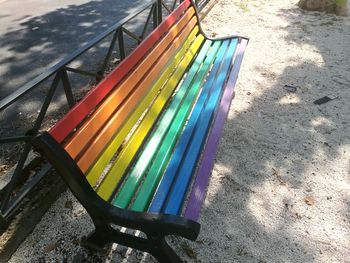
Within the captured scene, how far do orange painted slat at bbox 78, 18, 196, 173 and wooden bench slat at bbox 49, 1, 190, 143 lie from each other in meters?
0.16

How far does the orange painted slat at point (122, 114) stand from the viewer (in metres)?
2.07

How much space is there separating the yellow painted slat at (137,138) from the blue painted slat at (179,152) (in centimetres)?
28

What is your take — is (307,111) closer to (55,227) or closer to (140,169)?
(140,169)

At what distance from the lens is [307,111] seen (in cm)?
420

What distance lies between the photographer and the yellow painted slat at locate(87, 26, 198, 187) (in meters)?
2.13

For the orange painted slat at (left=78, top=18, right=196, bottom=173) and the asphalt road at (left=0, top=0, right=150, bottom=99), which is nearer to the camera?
the orange painted slat at (left=78, top=18, right=196, bottom=173)

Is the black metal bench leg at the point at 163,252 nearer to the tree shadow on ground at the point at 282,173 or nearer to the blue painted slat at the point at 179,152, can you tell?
the blue painted slat at the point at 179,152

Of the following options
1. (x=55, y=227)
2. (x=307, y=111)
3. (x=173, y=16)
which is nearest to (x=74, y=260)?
(x=55, y=227)

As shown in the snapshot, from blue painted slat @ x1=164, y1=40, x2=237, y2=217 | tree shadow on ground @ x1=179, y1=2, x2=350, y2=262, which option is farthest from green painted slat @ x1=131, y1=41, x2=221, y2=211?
tree shadow on ground @ x1=179, y1=2, x2=350, y2=262

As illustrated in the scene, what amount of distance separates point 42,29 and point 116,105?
517 cm

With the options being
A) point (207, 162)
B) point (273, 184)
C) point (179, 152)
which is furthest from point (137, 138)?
point (273, 184)

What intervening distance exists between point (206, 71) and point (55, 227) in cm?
218

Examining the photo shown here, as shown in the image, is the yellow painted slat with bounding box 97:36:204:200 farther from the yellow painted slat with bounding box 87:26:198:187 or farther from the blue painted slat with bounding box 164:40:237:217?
the blue painted slat with bounding box 164:40:237:217

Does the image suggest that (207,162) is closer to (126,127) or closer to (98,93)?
(126,127)
